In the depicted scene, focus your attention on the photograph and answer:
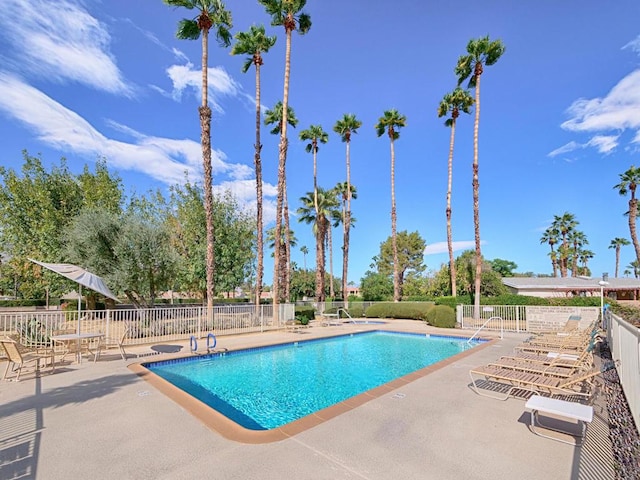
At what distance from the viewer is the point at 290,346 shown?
1254cm

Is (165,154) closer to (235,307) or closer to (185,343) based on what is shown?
(235,307)

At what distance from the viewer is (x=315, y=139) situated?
99.4 ft

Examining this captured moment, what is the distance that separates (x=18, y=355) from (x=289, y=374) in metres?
6.02

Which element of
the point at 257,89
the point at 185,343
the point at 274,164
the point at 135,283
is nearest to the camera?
the point at 185,343

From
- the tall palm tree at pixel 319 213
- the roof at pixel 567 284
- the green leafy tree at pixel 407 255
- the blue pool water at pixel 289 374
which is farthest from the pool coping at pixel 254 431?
the green leafy tree at pixel 407 255

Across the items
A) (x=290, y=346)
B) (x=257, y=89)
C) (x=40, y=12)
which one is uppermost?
(x=257, y=89)

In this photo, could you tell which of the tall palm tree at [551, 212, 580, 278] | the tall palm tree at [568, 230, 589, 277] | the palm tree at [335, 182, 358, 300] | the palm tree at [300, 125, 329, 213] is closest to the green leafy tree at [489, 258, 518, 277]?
the tall palm tree at [568, 230, 589, 277]

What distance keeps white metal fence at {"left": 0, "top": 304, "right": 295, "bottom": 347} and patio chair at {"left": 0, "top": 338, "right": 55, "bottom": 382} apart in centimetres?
127

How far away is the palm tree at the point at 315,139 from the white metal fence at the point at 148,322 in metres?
16.3

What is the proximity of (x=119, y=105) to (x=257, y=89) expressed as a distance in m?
8.20

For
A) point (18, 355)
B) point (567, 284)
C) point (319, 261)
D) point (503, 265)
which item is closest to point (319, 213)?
point (319, 261)

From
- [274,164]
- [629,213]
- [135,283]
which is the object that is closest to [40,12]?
[135,283]

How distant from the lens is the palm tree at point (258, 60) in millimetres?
Result: 19781

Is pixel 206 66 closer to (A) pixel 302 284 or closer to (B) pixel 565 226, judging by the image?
(A) pixel 302 284
